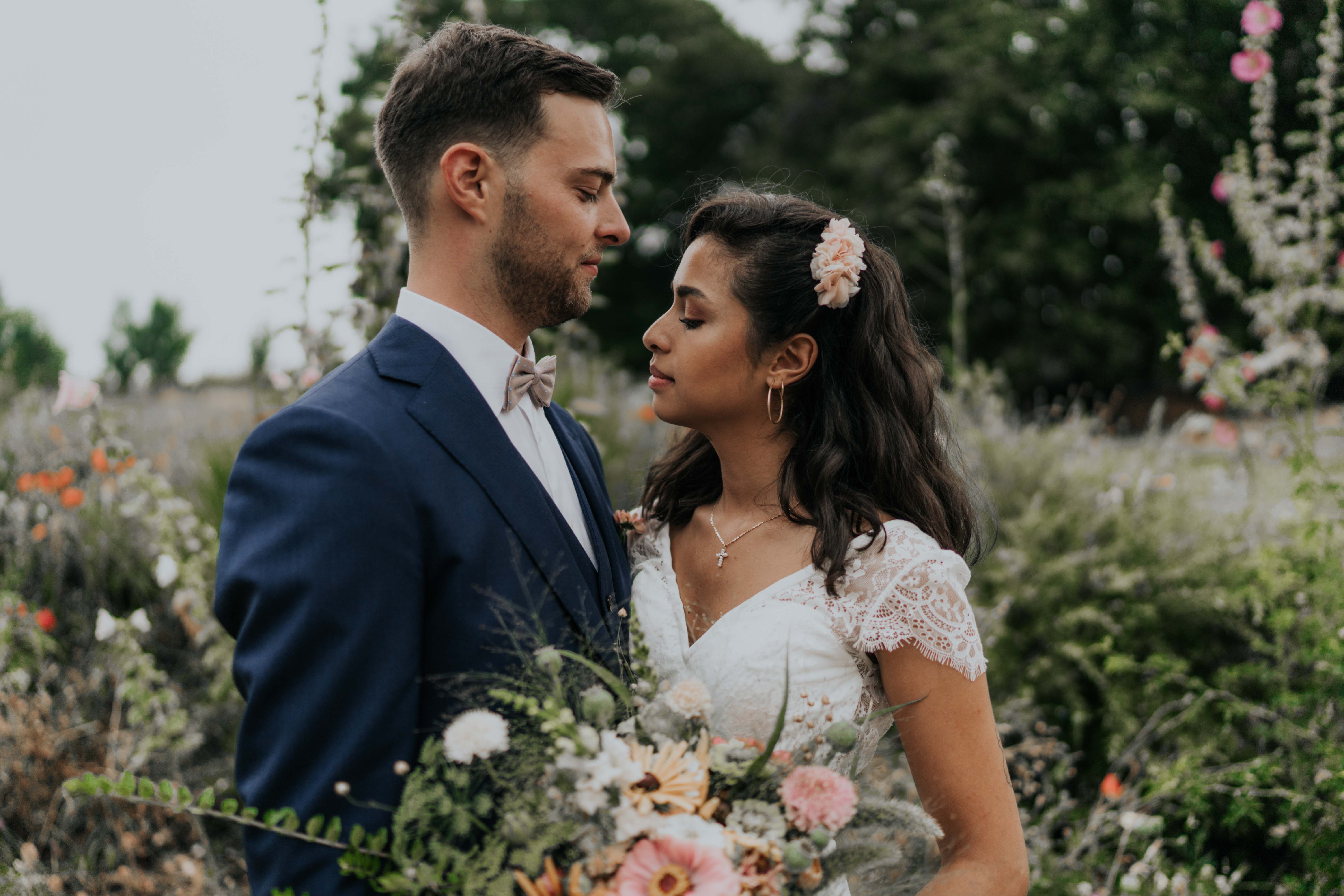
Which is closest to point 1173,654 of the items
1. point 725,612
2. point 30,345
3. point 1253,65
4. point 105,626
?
point 1253,65

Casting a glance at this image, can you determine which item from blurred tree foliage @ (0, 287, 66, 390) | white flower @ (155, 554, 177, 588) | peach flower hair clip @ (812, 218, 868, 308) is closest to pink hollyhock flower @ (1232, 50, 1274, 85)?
peach flower hair clip @ (812, 218, 868, 308)

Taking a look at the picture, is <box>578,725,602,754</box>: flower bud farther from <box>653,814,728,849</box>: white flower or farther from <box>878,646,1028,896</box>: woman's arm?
<box>878,646,1028,896</box>: woman's arm

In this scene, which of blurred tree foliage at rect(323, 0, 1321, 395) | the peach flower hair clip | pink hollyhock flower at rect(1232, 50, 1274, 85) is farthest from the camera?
blurred tree foliage at rect(323, 0, 1321, 395)

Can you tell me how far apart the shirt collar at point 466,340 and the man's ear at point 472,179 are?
234 mm

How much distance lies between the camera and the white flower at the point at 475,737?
1312mm

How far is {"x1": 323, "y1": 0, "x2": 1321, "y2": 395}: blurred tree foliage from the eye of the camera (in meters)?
19.0

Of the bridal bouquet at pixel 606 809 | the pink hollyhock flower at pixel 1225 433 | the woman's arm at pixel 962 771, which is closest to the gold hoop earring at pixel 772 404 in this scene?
the woman's arm at pixel 962 771

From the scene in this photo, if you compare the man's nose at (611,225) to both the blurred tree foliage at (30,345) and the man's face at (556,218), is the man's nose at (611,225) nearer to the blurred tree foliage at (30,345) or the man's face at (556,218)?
the man's face at (556,218)

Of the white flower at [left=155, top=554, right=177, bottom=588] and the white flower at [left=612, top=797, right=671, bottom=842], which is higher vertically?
the white flower at [left=612, top=797, right=671, bottom=842]

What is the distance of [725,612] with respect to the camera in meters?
2.47

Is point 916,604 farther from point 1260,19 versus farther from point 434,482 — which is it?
point 1260,19

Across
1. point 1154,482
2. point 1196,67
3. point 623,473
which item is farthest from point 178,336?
point 1196,67

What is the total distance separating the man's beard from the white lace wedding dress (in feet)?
2.71

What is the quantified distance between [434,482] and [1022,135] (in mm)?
21310
